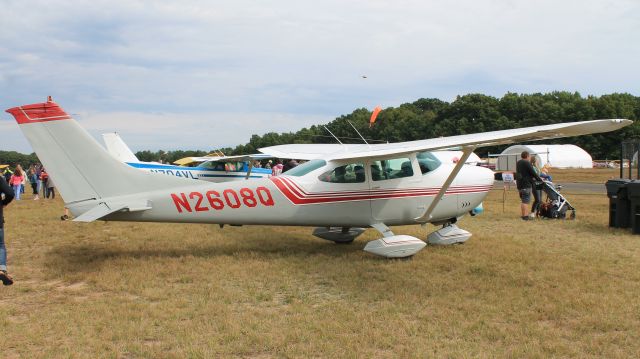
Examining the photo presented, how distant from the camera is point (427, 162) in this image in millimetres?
8250

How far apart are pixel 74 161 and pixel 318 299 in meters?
4.00

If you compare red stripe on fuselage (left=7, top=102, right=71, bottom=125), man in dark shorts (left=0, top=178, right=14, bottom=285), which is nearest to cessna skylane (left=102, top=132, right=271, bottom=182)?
red stripe on fuselage (left=7, top=102, right=71, bottom=125)

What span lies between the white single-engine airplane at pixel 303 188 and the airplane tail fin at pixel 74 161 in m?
0.01

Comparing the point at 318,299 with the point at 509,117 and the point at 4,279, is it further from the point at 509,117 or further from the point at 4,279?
the point at 509,117

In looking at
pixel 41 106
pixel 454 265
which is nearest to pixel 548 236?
pixel 454 265

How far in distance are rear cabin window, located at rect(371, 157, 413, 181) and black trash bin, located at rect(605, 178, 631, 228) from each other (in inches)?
204

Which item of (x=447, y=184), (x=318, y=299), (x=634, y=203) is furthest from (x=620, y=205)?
(x=318, y=299)

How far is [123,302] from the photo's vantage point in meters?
5.46

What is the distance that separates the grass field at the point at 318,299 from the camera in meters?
4.15

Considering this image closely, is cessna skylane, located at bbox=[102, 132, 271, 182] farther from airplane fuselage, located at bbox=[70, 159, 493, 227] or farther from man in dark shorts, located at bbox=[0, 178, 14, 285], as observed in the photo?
man in dark shorts, located at bbox=[0, 178, 14, 285]

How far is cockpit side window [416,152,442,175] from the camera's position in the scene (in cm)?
816

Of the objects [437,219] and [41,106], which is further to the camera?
[437,219]

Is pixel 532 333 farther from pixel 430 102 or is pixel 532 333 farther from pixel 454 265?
pixel 430 102

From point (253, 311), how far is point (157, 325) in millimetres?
939
